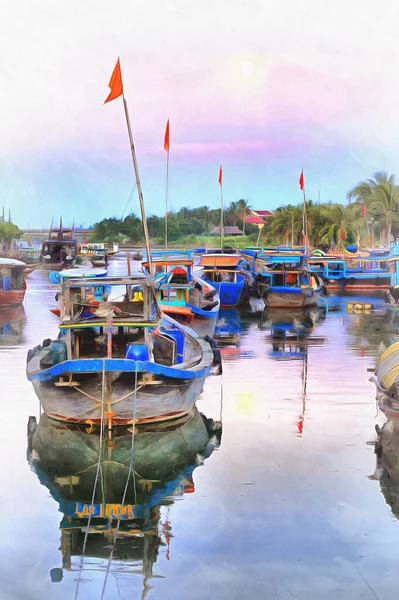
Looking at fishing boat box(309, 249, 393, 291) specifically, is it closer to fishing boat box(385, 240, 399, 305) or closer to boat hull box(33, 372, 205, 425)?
fishing boat box(385, 240, 399, 305)

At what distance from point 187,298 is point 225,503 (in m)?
16.0

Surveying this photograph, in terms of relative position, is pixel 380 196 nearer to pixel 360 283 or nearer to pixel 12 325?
pixel 360 283

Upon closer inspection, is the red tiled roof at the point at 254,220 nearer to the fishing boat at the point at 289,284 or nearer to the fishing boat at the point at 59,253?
the fishing boat at the point at 59,253

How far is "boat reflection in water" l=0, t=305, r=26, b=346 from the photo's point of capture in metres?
24.4

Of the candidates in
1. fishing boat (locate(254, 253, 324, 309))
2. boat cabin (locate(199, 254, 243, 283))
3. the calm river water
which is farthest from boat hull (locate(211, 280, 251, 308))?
the calm river water

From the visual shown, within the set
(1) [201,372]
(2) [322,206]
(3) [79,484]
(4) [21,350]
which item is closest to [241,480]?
(3) [79,484]

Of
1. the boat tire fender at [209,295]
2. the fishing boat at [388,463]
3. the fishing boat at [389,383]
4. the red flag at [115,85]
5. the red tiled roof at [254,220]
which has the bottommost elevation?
the fishing boat at [388,463]

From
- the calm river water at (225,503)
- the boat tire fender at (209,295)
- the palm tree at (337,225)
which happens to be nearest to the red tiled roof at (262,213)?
the palm tree at (337,225)

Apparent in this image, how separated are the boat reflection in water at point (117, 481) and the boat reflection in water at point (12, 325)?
10.6 meters

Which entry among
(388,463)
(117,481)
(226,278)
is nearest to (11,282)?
(226,278)

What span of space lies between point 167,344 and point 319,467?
149 inches

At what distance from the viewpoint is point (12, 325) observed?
28.3m

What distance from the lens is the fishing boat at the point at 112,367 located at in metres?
12.5

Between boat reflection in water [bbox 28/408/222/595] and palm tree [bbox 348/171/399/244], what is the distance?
2091 inches
